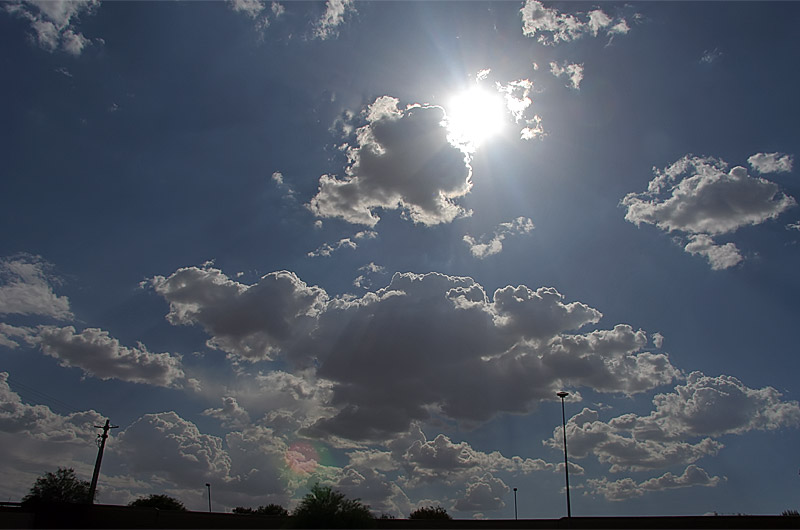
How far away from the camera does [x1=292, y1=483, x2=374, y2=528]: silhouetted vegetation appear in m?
25.6

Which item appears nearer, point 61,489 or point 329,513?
point 329,513

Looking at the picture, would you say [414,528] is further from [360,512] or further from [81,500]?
[81,500]

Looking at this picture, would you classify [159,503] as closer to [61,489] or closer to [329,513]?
[61,489]

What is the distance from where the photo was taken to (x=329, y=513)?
84.9 feet

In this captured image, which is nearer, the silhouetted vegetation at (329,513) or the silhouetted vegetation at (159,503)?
the silhouetted vegetation at (329,513)

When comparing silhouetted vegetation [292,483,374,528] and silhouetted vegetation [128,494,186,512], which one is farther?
silhouetted vegetation [128,494,186,512]

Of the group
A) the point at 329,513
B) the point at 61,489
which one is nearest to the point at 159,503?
the point at 61,489

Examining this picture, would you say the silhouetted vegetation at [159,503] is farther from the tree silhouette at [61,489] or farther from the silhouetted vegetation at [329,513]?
the silhouetted vegetation at [329,513]

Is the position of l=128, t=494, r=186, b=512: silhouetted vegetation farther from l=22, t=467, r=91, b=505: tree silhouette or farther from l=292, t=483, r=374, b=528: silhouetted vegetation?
l=292, t=483, r=374, b=528: silhouetted vegetation

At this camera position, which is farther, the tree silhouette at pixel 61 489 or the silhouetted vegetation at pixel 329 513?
the tree silhouette at pixel 61 489

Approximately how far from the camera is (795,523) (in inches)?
1626

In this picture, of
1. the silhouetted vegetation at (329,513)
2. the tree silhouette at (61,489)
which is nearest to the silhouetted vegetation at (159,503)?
the tree silhouette at (61,489)

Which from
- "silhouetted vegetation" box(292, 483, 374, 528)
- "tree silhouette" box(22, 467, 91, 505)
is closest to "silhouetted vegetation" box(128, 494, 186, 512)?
"tree silhouette" box(22, 467, 91, 505)

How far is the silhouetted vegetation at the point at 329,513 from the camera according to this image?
1007 inches
